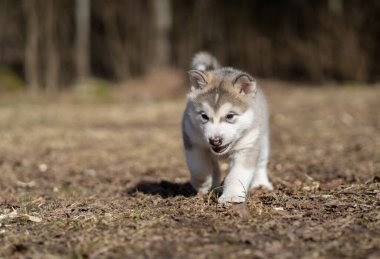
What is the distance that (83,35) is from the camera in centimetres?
3050

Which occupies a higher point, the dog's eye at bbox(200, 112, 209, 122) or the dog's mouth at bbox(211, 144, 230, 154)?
the dog's eye at bbox(200, 112, 209, 122)

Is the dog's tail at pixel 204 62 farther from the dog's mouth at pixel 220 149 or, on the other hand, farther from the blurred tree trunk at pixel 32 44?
the blurred tree trunk at pixel 32 44

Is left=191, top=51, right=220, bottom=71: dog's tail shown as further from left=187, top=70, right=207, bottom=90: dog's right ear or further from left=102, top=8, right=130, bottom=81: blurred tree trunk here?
left=102, top=8, right=130, bottom=81: blurred tree trunk

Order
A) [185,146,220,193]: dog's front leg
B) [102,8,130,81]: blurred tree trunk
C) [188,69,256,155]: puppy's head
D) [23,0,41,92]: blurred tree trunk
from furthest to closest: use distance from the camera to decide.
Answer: [102,8,130,81]: blurred tree trunk < [23,0,41,92]: blurred tree trunk < [185,146,220,193]: dog's front leg < [188,69,256,155]: puppy's head

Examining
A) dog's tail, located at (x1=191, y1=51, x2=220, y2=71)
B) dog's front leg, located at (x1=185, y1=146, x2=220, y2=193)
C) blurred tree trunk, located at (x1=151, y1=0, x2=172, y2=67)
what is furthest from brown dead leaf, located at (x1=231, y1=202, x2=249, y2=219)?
blurred tree trunk, located at (x1=151, y1=0, x2=172, y2=67)

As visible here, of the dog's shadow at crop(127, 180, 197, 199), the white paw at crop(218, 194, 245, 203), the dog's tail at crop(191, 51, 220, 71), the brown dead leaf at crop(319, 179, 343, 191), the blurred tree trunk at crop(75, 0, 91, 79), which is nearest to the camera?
the white paw at crop(218, 194, 245, 203)

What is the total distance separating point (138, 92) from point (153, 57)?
4044 mm

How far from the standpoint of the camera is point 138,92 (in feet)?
84.9

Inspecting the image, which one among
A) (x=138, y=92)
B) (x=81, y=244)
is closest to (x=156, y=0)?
(x=138, y=92)

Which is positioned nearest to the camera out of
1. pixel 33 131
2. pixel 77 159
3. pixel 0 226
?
pixel 0 226

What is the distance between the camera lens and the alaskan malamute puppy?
242 inches

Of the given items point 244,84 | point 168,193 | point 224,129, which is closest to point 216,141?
point 224,129

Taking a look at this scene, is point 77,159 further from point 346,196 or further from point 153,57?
point 153,57

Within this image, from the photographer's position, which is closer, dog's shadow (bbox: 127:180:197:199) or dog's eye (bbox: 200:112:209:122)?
dog's eye (bbox: 200:112:209:122)
